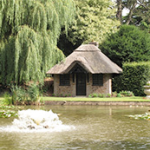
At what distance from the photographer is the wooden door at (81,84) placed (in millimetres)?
29906

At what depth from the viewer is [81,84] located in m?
30.0

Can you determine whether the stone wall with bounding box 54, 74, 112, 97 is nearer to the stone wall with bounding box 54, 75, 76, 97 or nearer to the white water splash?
the stone wall with bounding box 54, 75, 76, 97

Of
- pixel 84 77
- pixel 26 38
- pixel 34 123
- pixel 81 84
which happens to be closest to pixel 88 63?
pixel 84 77

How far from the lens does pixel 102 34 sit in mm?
37219

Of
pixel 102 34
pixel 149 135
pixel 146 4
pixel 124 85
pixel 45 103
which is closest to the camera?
pixel 149 135

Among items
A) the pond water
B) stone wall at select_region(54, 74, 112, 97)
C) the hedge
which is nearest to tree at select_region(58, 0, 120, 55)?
the hedge

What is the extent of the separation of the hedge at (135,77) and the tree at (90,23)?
269 inches

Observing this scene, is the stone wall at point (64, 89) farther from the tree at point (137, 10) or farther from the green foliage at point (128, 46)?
the tree at point (137, 10)

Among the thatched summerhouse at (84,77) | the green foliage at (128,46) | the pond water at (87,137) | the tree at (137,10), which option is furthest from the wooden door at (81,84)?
the tree at (137,10)

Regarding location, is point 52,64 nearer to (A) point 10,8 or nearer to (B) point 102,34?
(A) point 10,8

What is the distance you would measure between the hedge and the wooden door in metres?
3.18

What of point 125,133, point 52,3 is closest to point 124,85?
point 52,3

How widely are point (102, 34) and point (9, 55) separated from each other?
13.6m

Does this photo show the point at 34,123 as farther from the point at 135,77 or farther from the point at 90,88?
the point at 135,77
